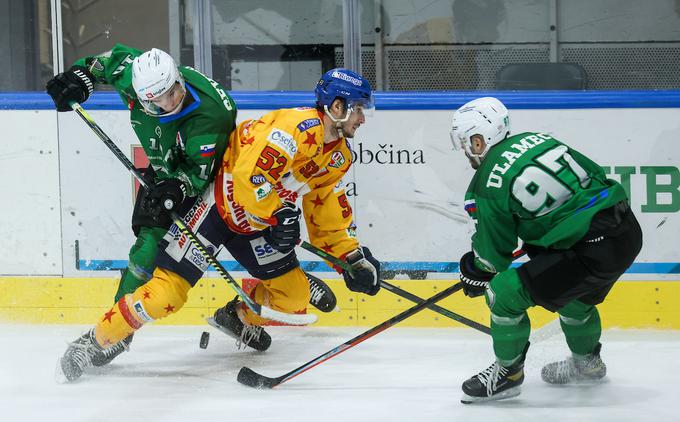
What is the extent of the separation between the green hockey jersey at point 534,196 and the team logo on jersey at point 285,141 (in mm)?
650

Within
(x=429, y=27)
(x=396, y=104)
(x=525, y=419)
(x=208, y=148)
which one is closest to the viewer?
(x=525, y=419)

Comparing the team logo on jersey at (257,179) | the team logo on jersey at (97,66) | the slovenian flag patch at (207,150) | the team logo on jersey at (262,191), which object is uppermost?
the team logo on jersey at (97,66)

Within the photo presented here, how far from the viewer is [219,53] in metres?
4.32

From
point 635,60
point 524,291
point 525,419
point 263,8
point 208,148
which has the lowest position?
point 525,419

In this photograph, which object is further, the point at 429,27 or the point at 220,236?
the point at 429,27

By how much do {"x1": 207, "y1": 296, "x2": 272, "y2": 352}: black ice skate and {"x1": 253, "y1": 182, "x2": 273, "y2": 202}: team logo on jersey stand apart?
0.71 metres

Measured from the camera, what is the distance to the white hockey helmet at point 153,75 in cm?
323

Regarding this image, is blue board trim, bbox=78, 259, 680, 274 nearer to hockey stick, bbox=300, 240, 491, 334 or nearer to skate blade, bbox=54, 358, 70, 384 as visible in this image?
hockey stick, bbox=300, 240, 491, 334

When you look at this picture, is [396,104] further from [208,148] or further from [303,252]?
[208,148]

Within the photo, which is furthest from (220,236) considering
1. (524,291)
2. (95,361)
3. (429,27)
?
(429,27)

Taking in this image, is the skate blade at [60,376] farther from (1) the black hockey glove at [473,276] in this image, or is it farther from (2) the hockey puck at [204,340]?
(1) the black hockey glove at [473,276]

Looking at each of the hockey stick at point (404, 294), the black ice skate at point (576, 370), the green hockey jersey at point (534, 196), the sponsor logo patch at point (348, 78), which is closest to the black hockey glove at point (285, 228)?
the hockey stick at point (404, 294)

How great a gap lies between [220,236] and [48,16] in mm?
1501

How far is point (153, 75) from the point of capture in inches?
127
